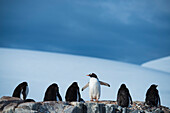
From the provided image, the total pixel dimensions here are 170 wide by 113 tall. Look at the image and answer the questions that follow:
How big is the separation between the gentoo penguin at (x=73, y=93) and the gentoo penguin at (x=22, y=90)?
11.3 feet

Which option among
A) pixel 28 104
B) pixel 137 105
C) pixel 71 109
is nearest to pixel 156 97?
pixel 137 105

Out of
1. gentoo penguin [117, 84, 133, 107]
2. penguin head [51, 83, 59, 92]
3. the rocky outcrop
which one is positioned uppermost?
penguin head [51, 83, 59, 92]

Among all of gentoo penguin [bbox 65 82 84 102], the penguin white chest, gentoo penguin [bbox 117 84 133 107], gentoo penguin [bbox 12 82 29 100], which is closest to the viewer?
gentoo penguin [bbox 65 82 84 102]

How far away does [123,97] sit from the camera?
33.4 ft

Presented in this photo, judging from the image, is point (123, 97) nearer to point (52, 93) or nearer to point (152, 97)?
point (152, 97)

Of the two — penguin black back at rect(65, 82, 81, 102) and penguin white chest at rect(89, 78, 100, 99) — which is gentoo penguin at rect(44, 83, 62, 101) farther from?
penguin white chest at rect(89, 78, 100, 99)

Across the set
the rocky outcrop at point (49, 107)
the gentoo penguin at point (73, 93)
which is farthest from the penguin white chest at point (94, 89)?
the rocky outcrop at point (49, 107)

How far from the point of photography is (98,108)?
26.9 feet

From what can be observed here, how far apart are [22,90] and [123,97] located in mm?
5618

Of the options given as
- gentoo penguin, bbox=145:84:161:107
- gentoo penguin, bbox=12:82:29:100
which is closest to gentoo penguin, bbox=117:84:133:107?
gentoo penguin, bbox=145:84:161:107

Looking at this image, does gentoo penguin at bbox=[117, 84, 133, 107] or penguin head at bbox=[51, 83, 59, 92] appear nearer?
penguin head at bbox=[51, 83, 59, 92]

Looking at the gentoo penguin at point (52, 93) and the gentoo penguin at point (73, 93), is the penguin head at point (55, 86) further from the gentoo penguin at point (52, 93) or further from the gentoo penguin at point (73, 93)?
the gentoo penguin at point (73, 93)

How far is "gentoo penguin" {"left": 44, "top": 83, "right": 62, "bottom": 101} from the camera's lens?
9.64 m

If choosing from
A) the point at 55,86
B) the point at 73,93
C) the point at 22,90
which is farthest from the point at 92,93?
the point at 22,90
